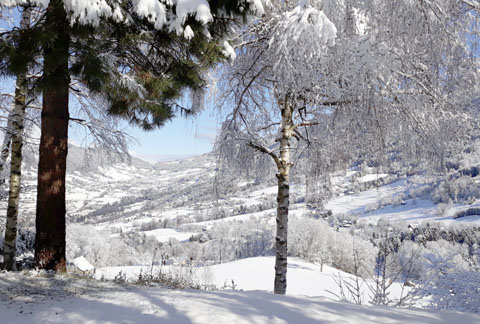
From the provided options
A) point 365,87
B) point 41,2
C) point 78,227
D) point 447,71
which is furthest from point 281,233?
point 78,227

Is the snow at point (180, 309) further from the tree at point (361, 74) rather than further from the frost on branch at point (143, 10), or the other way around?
the frost on branch at point (143, 10)

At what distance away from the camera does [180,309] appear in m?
2.33

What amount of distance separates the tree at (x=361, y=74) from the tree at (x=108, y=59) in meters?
0.93

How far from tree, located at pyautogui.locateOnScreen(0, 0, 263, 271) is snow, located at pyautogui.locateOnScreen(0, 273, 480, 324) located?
133cm

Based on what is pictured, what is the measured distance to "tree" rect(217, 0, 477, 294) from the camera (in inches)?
109

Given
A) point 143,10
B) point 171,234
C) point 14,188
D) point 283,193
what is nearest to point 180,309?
point 143,10

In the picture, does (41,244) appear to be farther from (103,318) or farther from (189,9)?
(189,9)

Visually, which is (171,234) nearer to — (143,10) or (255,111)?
(255,111)

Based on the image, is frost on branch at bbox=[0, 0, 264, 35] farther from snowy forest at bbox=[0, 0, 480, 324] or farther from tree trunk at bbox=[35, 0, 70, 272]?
tree trunk at bbox=[35, 0, 70, 272]

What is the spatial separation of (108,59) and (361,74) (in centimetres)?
276

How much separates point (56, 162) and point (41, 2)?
2038 mm

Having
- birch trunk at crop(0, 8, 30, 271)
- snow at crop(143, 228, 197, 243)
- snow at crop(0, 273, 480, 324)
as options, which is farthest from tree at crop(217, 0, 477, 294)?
snow at crop(143, 228, 197, 243)

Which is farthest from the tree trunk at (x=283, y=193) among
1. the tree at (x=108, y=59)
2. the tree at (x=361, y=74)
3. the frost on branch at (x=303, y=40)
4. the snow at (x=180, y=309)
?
the snow at (x=180, y=309)

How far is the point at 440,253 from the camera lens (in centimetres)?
459
